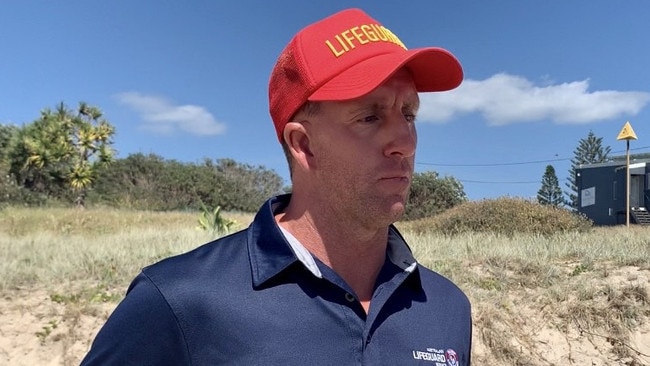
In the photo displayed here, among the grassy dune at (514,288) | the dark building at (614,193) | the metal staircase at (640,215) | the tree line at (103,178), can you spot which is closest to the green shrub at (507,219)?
the grassy dune at (514,288)

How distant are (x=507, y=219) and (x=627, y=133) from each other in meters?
6.78

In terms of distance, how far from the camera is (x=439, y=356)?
1611mm

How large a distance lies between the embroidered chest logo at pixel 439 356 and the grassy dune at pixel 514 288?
458 centimetres

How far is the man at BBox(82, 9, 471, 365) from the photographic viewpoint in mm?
1401

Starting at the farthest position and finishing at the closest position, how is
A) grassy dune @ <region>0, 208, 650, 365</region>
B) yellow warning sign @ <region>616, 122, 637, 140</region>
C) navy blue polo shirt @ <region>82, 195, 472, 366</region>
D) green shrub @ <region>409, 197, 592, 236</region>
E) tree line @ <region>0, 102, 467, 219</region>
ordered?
tree line @ <region>0, 102, 467, 219</region>
yellow warning sign @ <region>616, 122, 637, 140</region>
green shrub @ <region>409, 197, 592, 236</region>
grassy dune @ <region>0, 208, 650, 365</region>
navy blue polo shirt @ <region>82, 195, 472, 366</region>

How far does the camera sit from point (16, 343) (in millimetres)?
6066

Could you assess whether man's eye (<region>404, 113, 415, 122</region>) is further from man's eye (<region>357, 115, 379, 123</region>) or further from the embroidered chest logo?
the embroidered chest logo

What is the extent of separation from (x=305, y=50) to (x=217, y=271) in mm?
628

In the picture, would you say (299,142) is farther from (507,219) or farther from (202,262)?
(507,219)

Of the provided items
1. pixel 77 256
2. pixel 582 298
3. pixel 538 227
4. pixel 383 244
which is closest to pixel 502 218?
pixel 538 227

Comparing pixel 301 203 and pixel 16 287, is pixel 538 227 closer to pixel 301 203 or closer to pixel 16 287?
pixel 16 287

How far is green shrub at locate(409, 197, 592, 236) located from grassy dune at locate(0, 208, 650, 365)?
3791 mm

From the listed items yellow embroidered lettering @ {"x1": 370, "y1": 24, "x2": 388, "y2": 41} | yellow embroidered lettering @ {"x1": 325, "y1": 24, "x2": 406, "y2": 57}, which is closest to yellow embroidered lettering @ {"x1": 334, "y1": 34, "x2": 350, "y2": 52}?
yellow embroidered lettering @ {"x1": 325, "y1": 24, "x2": 406, "y2": 57}

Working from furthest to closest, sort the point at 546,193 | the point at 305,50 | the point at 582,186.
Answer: the point at 546,193
the point at 582,186
the point at 305,50
